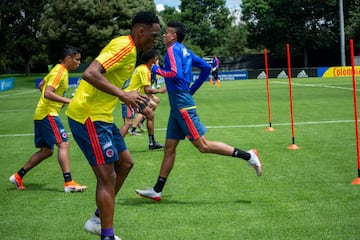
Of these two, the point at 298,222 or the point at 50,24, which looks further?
the point at 50,24

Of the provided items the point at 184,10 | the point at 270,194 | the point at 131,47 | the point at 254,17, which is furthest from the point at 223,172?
the point at 184,10

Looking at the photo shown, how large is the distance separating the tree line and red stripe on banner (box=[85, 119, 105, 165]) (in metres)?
51.1

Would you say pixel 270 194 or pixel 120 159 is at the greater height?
pixel 120 159

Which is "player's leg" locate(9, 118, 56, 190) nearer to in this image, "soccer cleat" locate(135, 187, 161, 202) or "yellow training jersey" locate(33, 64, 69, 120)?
"yellow training jersey" locate(33, 64, 69, 120)

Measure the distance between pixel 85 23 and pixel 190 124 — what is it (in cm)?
5287

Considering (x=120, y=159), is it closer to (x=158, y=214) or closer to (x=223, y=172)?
(x=158, y=214)

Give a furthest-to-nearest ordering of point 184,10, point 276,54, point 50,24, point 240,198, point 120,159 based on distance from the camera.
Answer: point 184,10 → point 276,54 → point 50,24 → point 240,198 → point 120,159

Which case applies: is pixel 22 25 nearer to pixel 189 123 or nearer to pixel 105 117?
pixel 189 123

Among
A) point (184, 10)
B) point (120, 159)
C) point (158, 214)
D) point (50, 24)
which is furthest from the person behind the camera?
point (184, 10)

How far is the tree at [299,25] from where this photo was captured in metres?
68.7

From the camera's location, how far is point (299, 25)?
69750 millimetres

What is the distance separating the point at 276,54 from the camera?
232 ft

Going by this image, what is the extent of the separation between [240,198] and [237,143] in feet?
17.5

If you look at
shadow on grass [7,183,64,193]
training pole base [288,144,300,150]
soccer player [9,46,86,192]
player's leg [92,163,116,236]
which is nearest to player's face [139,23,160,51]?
player's leg [92,163,116,236]
